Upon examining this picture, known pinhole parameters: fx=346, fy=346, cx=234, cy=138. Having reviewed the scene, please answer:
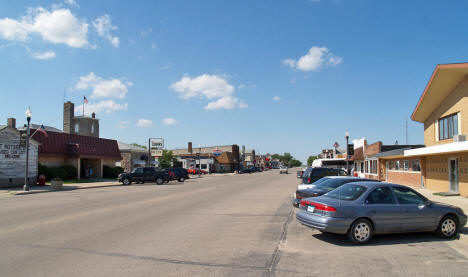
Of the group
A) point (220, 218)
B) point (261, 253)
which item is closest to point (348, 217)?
point (261, 253)

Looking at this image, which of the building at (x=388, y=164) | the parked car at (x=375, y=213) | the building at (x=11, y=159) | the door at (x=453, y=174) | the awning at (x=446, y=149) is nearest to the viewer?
the parked car at (x=375, y=213)

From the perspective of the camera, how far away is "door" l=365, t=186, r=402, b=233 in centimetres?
797

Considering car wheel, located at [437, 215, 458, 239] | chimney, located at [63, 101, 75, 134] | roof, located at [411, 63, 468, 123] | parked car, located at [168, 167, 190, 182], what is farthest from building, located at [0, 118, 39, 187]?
roof, located at [411, 63, 468, 123]

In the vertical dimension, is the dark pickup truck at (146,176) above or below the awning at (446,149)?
below

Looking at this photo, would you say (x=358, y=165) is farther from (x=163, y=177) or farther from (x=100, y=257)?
(x=100, y=257)

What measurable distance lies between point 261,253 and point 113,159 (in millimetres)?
41994

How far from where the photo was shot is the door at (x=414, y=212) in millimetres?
8219

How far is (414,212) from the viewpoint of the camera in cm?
826

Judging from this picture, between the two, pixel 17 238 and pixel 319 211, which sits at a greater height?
pixel 319 211

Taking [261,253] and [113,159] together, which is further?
[113,159]

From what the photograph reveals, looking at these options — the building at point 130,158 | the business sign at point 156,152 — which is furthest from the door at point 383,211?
the building at point 130,158

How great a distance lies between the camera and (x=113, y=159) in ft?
150

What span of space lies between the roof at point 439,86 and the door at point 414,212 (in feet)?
41.1

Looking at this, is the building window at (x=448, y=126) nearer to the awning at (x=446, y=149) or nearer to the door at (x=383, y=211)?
the awning at (x=446, y=149)
